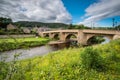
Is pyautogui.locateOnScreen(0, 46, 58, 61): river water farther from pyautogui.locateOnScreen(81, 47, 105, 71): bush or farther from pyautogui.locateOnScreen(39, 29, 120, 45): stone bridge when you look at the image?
pyautogui.locateOnScreen(39, 29, 120, 45): stone bridge

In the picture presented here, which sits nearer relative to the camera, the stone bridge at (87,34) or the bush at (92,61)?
the bush at (92,61)

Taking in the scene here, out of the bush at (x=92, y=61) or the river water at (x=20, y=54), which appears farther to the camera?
the bush at (x=92, y=61)

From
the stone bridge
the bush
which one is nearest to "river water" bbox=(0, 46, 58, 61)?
the bush

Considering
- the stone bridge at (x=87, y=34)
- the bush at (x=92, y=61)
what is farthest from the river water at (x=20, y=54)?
the stone bridge at (x=87, y=34)

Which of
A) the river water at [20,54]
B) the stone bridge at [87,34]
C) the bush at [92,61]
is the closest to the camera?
the river water at [20,54]

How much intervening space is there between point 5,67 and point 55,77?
10.7 ft

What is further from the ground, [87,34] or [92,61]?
[87,34]

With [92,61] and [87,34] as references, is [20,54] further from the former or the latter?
[87,34]

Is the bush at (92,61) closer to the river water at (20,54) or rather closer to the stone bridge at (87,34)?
the river water at (20,54)

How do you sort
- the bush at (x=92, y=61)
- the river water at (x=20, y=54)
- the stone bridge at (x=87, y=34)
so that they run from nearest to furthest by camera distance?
1. the river water at (x=20, y=54)
2. the bush at (x=92, y=61)
3. the stone bridge at (x=87, y=34)

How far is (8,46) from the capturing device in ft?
15.4

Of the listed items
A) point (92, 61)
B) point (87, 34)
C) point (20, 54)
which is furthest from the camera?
point (87, 34)

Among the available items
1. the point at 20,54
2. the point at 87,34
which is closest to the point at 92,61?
the point at 20,54

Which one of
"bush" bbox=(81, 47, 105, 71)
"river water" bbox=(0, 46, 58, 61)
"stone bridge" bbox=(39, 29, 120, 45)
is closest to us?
"river water" bbox=(0, 46, 58, 61)
